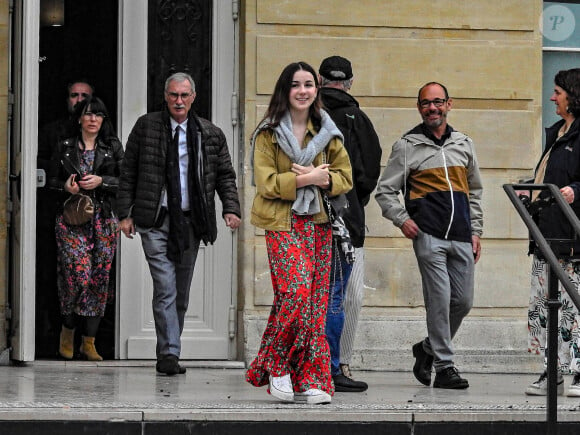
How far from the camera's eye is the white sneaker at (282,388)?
8.60 m

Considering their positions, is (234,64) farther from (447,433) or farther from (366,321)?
(447,433)

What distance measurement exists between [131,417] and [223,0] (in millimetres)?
4379

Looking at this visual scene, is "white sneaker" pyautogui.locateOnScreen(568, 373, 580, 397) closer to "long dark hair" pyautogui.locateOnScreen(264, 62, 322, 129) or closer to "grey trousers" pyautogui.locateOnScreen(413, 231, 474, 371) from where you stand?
"grey trousers" pyautogui.locateOnScreen(413, 231, 474, 371)

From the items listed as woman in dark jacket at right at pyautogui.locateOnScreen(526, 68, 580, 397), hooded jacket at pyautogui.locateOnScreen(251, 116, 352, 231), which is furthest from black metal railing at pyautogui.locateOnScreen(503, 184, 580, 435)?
hooded jacket at pyautogui.locateOnScreen(251, 116, 352, 231)

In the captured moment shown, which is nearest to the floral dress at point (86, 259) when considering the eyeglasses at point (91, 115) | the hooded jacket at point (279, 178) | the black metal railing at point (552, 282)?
the eyeglasses at point (91, 115)

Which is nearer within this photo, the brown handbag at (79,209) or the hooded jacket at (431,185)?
the hooded jacket at (431,185)

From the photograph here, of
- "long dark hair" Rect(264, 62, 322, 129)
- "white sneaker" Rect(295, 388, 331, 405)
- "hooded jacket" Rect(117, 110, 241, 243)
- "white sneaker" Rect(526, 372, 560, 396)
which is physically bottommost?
"white sneaker" Rect(526, 372, 560, 396)

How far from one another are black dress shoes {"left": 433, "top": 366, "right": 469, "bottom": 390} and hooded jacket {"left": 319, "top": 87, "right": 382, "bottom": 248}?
1031 mm

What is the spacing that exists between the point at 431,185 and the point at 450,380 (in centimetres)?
122

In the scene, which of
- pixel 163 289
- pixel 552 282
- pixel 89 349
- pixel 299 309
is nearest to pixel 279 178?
pixel 299 309

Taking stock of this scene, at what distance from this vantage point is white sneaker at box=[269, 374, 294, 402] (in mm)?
8602

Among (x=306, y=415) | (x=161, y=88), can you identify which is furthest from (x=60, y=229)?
(x=306, y=415)

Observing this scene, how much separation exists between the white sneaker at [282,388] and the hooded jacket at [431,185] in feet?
5.43

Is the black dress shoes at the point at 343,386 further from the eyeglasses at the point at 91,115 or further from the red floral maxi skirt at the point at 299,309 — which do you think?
the eyeglasses at the point at 91,115
